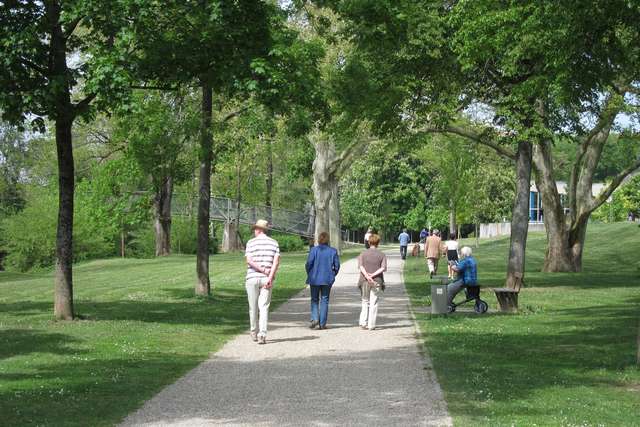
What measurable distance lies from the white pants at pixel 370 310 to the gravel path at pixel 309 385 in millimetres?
195

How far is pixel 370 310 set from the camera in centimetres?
1639

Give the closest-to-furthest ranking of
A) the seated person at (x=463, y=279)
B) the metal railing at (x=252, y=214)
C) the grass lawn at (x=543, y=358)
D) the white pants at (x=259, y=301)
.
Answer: the grass lawn at (x=543, y=358)
the white pants at (x=259, y=301)
the seated person at (x=463, y=279)
the metal railing at (x=252, y=214)

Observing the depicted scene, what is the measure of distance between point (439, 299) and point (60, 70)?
7968 millimetres

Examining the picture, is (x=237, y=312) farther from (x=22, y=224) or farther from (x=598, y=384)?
(x=22, y=224)

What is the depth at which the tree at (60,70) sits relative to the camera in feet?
50.4

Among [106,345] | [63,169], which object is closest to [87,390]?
[106,345]

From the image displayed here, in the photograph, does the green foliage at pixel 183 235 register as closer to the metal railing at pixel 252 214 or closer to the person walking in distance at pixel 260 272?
the metal railing at pixel 252 214

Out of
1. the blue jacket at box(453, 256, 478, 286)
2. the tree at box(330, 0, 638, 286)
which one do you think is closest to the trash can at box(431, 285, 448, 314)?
the blue jacket at box(453, 256, 478, 286)

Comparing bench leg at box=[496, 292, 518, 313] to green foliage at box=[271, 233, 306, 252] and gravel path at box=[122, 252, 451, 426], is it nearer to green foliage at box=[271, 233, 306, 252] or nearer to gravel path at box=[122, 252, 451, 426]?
gravel path at box=[122, 252, 451, 426]

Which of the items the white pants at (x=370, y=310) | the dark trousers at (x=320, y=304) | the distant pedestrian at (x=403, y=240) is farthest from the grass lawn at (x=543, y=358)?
the distant pedestrian at (x=403, y=240)

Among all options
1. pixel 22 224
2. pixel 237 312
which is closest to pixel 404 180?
pixel 22 224

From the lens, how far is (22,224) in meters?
55.5

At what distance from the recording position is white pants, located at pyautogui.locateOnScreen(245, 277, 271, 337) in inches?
566

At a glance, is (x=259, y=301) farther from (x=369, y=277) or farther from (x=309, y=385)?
(x=309, y=385)
